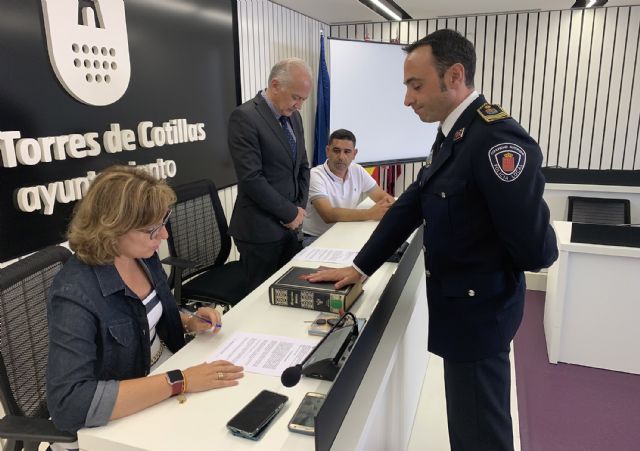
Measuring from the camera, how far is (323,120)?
5.32m

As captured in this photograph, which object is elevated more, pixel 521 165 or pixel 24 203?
pixel 521 165

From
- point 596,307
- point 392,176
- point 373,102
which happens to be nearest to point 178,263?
point 596,307

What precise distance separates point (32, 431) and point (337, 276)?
3.22ft

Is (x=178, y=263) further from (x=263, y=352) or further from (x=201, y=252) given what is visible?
(x=263, y=352)

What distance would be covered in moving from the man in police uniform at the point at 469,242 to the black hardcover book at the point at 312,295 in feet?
0.91

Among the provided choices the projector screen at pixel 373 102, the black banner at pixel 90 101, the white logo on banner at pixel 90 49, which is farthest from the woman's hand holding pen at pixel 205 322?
the projector screen at pixel 373 102

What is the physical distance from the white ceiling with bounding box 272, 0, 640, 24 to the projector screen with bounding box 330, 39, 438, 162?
50 centimetres

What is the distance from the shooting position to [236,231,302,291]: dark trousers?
251 cm

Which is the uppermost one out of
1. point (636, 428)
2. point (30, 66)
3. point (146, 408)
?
point (30, 66)

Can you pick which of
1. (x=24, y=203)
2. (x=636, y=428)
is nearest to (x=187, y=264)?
(x=24, y=203)

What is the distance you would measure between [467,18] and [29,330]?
5.31 m

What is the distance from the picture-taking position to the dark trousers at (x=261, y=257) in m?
2.51

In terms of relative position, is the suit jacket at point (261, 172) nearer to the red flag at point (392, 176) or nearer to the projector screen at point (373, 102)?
the projector screen at point (373, 102)

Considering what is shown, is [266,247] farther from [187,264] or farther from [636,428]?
[636,428]
